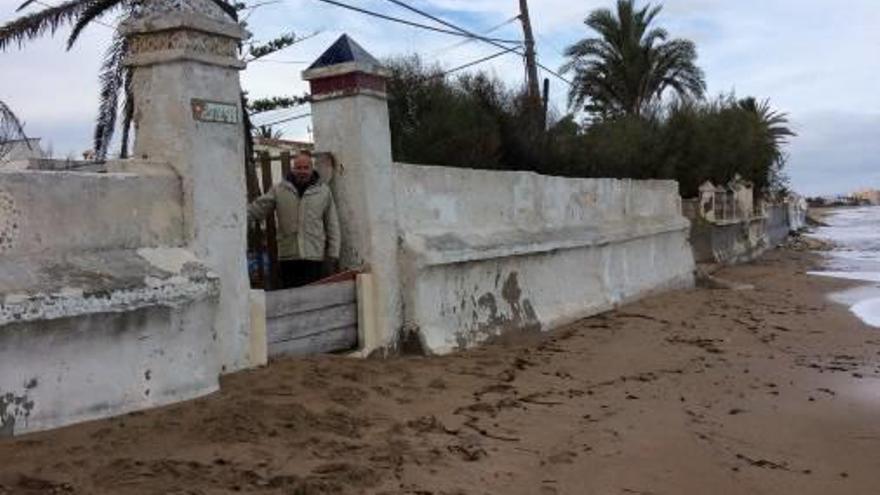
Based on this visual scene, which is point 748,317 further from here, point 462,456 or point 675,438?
point 462,456

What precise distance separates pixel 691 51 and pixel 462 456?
35.1 meters

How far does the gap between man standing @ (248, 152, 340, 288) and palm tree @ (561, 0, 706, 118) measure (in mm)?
30228

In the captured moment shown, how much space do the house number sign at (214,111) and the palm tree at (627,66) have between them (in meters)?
31.7

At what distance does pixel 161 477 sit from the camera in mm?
5031

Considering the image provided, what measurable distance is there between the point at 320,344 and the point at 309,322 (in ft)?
0.77

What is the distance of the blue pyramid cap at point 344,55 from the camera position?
344 inches

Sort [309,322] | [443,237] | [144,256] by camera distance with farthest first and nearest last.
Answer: [443,237] < [309,322] < [144,256]

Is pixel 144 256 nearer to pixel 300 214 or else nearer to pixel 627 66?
pixel 300 214

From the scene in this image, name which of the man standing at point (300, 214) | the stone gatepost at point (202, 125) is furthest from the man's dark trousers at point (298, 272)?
the stone gatepost at point (202, 125)

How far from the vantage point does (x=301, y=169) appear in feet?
27.5

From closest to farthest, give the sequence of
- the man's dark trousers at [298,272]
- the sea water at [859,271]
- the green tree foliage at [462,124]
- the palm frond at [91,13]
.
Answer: the man's dark trousers at [298,272], the palm frond at [91,13], the sea water at [859,271], the green tree foliage at [462,124]

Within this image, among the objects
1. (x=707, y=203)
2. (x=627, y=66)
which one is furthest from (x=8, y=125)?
(x=627, y=66)

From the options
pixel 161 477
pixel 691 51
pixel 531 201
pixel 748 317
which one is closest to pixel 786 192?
pixel 691 51

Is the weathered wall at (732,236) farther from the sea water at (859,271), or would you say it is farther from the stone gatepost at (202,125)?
the stone gatepost at (202,125)
